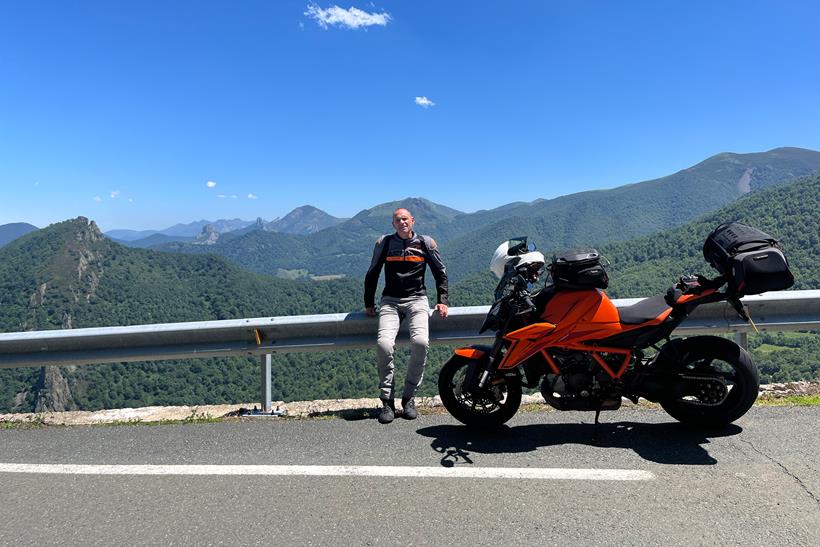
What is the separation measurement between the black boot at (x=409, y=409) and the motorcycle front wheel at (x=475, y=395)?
0.49 metres

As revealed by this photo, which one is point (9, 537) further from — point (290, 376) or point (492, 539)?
point (290, 376)

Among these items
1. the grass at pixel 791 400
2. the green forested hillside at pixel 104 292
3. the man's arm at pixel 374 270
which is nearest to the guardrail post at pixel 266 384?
the man's arm at pixel 374 270

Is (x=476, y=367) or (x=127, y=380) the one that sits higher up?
(x=476, y=367)

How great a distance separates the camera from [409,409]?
4453mm

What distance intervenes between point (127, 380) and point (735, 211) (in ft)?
463

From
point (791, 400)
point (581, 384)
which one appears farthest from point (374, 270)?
point (791, 400)

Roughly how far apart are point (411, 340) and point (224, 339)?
184cm

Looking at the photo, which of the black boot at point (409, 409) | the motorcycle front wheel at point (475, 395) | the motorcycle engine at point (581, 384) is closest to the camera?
the motorcycle engine at point (581, 384)

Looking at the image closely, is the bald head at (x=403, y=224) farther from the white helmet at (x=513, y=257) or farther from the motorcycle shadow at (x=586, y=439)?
the motorcycle shadow at (x=586, y=439)

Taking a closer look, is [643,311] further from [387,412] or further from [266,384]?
[266,384]

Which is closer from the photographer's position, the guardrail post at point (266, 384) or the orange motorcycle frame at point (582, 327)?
the orange motorcycle frame at point (582, 327)

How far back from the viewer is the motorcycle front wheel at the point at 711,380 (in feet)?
11.6

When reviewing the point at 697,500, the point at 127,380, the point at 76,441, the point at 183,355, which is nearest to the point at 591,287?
the point at 697,500

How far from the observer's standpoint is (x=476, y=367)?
3.88 m
